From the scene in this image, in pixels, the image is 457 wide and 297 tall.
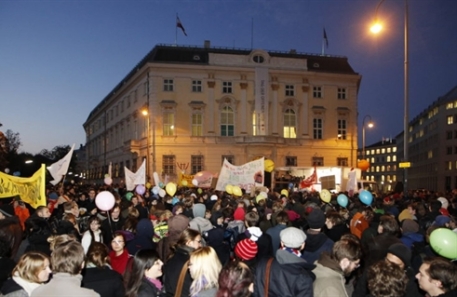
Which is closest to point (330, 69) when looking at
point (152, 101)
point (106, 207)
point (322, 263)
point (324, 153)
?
point (324, 153)

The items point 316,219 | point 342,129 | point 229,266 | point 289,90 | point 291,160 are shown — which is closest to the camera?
point 229,266

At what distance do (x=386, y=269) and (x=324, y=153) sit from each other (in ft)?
155

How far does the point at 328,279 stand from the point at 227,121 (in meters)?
44.4

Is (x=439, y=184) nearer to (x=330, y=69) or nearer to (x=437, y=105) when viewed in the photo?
(x=437, y=105)

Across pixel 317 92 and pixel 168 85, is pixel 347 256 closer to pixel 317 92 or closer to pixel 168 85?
pixel 168 85

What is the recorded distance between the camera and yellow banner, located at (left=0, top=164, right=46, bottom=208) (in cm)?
1082

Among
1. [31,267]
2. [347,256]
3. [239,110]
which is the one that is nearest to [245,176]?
[347,256]

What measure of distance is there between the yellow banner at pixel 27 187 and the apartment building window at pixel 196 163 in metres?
36.4

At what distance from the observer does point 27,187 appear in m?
11.0

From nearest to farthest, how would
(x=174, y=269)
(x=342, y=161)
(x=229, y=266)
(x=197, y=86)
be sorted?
(x=229, y=266), (x=174, y=269), (x=197, y=86), (x=342, y=161)

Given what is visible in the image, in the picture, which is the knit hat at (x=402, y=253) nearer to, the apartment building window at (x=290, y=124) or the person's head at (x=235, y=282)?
the person's head at (x=235, y=282)

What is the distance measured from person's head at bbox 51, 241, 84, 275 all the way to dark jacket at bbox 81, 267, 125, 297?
64 centimetres

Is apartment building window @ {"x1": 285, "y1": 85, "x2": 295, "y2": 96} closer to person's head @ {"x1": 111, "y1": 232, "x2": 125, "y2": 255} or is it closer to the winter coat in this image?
person's head @ {"x1": 111, "y1": 232, "x2": 125, "y2": 255}

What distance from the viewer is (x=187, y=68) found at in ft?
157
